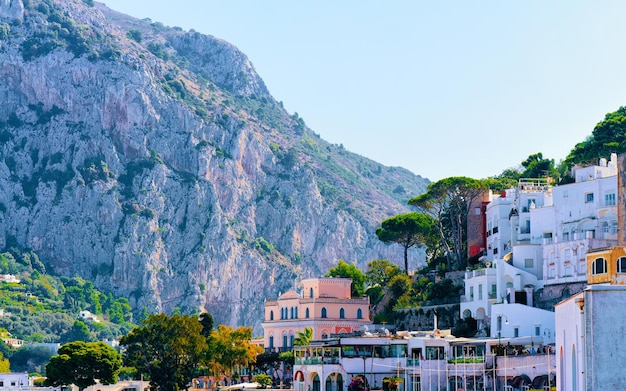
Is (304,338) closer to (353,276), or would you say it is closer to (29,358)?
(353,276)

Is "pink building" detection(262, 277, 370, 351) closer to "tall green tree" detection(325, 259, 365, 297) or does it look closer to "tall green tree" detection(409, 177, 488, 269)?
"tall green tree" detection(325, 259, 365, 297)

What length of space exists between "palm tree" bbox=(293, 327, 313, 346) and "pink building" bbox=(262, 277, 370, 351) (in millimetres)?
3303

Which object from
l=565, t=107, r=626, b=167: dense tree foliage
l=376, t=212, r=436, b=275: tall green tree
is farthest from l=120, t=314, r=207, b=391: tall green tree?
l=565, t=107, r=626, b=167: dense tree foliage

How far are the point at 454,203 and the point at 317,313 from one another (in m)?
18.5

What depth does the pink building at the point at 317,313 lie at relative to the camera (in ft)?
372

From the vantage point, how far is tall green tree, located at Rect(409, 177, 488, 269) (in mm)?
112750

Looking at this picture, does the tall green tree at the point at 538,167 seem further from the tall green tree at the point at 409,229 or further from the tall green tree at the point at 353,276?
the tall green tree at the point at 353,276

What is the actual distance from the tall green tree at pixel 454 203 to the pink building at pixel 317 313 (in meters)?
11.3

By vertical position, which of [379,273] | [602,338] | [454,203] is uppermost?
[454,203]

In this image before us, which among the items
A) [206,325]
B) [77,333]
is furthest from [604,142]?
[77,333]

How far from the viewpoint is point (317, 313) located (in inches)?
4466

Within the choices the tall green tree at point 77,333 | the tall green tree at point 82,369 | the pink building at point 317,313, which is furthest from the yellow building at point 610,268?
the tall green tree at point 77,333

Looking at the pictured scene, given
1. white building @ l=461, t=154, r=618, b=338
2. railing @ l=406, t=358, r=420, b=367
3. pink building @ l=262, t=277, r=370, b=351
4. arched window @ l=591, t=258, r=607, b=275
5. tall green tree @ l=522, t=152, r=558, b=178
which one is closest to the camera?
arched window @ l=591, t=258, r=607, b=275

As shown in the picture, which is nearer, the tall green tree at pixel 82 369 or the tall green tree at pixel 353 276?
the tall green tree at pixel 82 369
